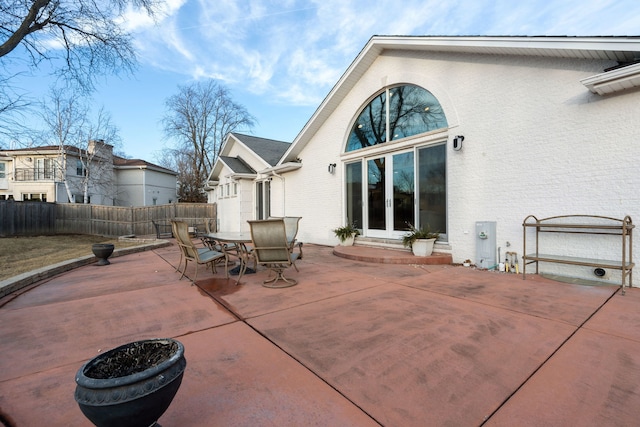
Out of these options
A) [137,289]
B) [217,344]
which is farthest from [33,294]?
[217,344]

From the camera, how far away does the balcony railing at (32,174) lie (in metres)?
22.3

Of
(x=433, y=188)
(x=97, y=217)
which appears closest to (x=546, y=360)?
(x=433, y=188)

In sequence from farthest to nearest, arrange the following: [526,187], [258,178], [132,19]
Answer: [258,178]
[132,19]
[526,187]

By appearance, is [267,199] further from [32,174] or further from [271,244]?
[32,174]

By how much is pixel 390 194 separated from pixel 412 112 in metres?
2.25

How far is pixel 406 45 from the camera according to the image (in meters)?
7.21

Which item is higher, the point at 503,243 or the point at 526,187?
the point at 526,187

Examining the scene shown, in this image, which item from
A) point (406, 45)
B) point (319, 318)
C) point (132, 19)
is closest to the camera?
point (319, 318)

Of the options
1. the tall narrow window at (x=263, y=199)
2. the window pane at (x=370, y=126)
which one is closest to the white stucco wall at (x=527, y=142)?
the window pane at (x=370, y=126)

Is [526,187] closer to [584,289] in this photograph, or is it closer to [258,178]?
[584,289]

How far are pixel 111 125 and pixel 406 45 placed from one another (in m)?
24.7

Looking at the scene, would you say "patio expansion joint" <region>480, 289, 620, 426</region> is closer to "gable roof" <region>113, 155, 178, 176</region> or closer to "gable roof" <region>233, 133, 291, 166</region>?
"gable roof" <region>233, 133, 291, 166</region>

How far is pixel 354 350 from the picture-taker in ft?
8.37

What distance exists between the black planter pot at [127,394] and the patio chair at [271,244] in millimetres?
3107
